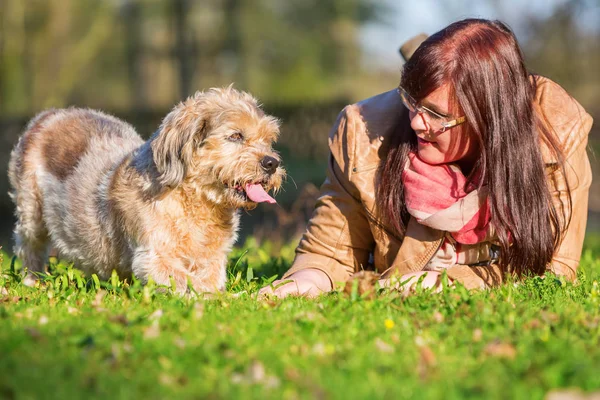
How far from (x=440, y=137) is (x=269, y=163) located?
1.19 metres

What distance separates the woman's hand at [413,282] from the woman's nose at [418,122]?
0.95 metres

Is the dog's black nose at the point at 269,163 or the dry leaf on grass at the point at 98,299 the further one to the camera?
the dog's black nose at the point at 269,163

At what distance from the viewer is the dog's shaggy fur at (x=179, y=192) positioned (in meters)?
5.32

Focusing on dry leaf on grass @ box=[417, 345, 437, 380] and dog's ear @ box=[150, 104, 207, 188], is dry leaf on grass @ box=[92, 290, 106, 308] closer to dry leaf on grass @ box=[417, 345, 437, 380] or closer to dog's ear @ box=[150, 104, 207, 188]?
dog's ear @ box=[150, 104, 207, 188]

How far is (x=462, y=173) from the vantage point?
5508 mm

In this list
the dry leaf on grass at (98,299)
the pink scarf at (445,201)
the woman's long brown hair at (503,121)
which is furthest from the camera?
the pink scarf at (445,201)

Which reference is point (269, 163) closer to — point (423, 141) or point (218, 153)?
point (218, 153)

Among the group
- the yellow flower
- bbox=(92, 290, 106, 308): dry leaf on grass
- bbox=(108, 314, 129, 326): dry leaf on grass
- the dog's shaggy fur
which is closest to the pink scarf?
the dog's shaggy fur

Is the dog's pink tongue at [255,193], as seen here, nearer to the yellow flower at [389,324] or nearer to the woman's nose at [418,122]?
the woman's nose at [418,122]

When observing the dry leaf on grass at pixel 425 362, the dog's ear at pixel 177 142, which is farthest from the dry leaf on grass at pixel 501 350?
the dog's ear at pixel 177 142

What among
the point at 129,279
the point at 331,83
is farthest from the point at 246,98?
the point at 331,83

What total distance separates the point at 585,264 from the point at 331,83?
3046cm

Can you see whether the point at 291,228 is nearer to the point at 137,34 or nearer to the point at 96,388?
the point at 96,388

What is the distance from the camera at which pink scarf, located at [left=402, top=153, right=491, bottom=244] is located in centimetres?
522
